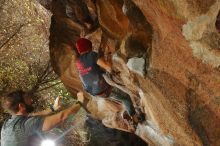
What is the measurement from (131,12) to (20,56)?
478 inches

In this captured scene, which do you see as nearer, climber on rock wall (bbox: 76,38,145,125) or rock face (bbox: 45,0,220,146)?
rock face (bbox: 45,0,220,146)

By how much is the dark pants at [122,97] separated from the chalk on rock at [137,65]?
75.7 inches

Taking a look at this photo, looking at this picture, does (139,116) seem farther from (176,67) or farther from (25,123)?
(25,123)

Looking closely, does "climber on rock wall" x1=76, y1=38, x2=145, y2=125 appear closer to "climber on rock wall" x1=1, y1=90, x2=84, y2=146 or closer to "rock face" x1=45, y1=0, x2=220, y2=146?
"rock face" x1=45, y1=0, x2=220, y2=146

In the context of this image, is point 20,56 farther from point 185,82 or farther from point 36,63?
point 185,82

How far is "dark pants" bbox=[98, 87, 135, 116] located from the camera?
7.81 m

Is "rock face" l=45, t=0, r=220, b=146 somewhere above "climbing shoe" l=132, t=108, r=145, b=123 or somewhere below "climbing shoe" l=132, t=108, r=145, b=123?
above

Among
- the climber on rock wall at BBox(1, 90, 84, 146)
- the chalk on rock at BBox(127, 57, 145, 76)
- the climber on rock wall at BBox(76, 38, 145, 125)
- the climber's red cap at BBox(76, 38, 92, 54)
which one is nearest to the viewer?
the climber on rock wall at BBox(1, 90, 84, 146)

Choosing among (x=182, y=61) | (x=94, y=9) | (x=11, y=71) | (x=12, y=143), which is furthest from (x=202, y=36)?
(x=11, y=71)

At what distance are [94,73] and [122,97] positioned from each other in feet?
4.74

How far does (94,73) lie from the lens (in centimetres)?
734

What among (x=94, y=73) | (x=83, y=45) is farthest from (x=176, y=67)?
(x=94, y=73)

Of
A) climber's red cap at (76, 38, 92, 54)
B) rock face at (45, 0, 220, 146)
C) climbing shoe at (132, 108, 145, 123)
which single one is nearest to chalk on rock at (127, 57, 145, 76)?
rock face at (45, 0, 220, 146)

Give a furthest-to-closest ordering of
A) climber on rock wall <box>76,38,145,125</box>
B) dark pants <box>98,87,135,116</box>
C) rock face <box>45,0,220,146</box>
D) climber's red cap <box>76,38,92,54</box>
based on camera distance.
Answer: dark pants <box>98,87,135,116</box>
climber on rock wall <box>76,38,145,125</box>
climber's red cap <box>76,38,92,54</box>
rock face <box>45,0,220,146</box>
